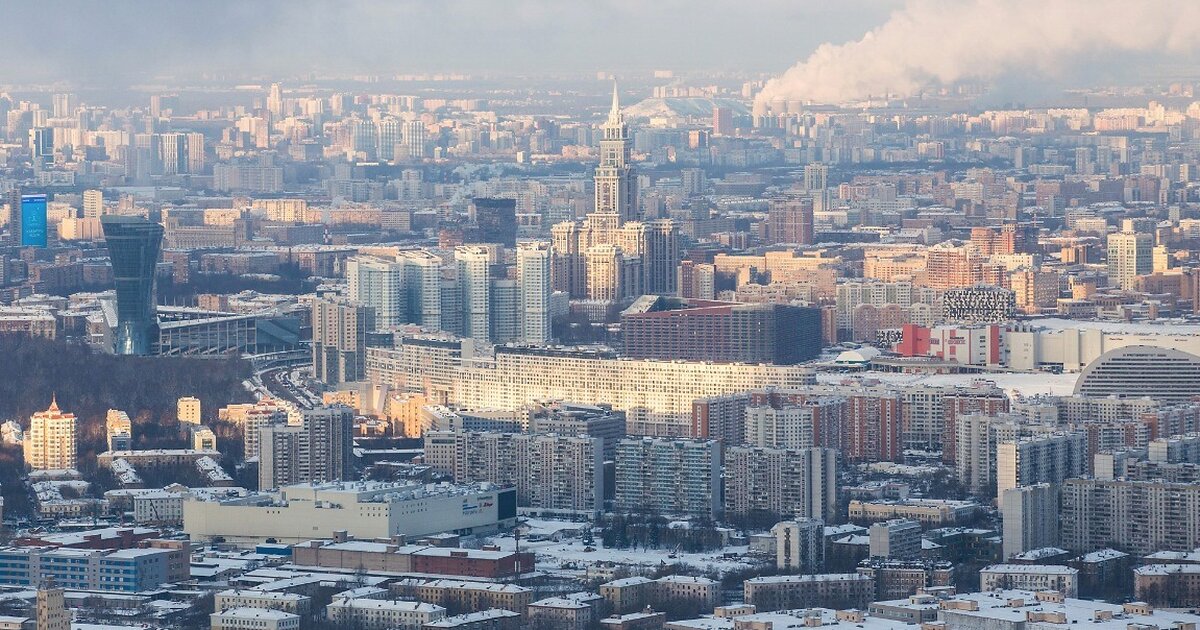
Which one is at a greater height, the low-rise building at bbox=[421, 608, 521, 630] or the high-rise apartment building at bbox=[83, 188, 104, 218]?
the high-rise apartment building at bbox=[83, 188, 104, 218]

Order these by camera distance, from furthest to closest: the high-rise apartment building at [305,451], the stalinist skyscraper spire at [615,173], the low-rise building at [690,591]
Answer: the stalinist skyscraper spire at [615,173]
the high-rise apartment building at [305,451]
the low-rise building at [690,591]

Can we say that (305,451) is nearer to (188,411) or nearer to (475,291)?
(188,411)

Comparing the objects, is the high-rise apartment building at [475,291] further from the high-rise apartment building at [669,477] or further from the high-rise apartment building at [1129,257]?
the high-rise apartment building at [669,477]

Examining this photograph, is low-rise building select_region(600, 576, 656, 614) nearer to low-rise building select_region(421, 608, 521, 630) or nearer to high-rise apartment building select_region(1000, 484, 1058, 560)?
low-rise building select_region(421, 608, 521, 630)

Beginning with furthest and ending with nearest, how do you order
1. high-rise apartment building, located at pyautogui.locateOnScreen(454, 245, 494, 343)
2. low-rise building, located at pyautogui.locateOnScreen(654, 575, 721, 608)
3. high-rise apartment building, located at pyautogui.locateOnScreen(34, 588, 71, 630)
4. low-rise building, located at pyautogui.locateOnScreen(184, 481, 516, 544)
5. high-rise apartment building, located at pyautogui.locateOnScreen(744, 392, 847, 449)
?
high-rise apartment building, located at pyautogui.locateOnScreen(454, 245, 494, 343) → high-rise apartment building, located at pyautogui.locateOnScreen(744, 392, 847, 449) → low-rise building, located at pyautogui.locateOnScreen(184, 481, 516, 544) → low-rise building, located at pyautogui.locateOnScreen(654, 575, 721, 608) → high-rise apartment building, located at pyautogui.locateOnScreen(34, 588, 71, 630)

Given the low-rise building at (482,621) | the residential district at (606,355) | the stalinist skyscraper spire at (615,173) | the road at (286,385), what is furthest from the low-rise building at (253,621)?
the stalinist skyscraper spire at (615,173)

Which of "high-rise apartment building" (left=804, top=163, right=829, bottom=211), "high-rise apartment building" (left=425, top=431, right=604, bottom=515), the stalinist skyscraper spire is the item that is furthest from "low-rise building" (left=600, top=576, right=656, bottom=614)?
"high-rise apartment building" (left=804, top=163, right=829, bottom=211)
